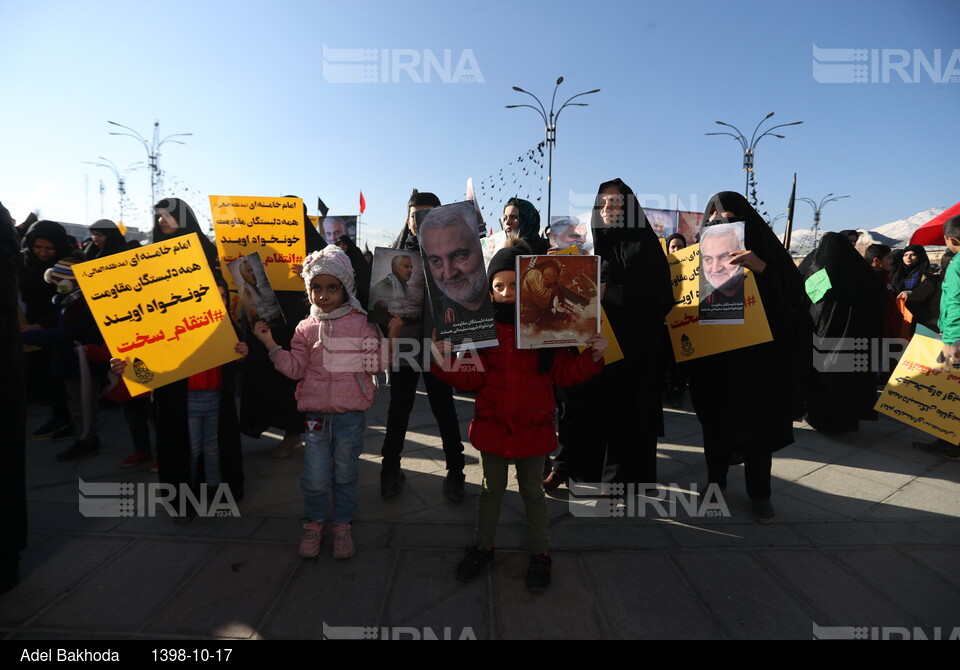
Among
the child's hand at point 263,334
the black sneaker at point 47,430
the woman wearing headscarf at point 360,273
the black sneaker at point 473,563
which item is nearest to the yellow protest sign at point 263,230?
the woman wearing headscarf at point 360,273

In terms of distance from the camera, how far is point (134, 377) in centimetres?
272

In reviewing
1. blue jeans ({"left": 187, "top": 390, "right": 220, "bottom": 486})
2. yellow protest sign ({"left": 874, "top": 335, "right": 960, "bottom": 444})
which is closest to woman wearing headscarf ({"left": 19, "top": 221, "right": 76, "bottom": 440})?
blue jeans ({"left": 187, "top": 390, "right": 220, "bottom": 486})

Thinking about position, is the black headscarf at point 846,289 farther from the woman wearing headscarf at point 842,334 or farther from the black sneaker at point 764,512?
the black sneaker at point 764,512

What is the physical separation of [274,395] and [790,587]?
408 centimetres

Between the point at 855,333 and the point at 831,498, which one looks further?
the point at 855,333

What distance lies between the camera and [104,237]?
14.7 ft

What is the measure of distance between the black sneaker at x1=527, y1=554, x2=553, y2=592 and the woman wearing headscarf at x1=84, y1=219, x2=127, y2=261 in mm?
4117

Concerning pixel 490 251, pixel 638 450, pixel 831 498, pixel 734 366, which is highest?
pixel 490 251

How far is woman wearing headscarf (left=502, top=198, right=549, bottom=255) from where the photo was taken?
11.7 feet

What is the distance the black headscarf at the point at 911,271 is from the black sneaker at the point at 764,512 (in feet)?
18.5

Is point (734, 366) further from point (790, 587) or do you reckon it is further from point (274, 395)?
point (274, 395)

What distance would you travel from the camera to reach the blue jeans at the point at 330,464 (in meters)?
2.76
